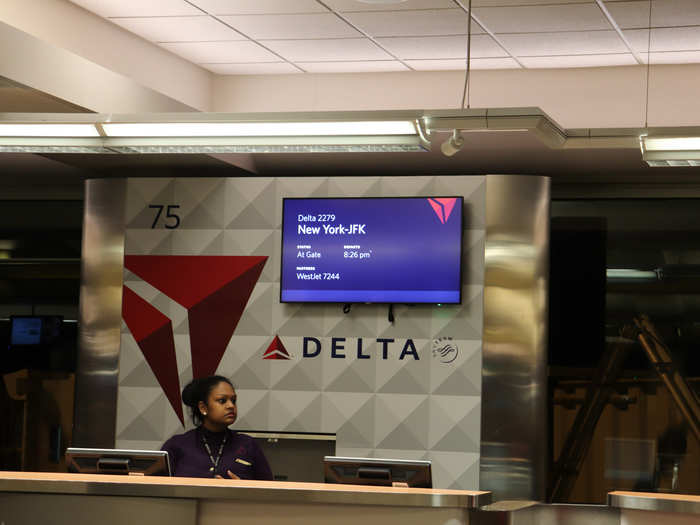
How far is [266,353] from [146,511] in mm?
3500

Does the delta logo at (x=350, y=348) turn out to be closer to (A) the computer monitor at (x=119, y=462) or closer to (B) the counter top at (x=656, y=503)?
(A) the computer monitor at (x=119, y=462)

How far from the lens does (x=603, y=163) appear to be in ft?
Result: 27.5

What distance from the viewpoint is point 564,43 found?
6.87 m

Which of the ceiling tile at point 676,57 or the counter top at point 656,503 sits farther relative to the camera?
the ceiling tile at point 676,57

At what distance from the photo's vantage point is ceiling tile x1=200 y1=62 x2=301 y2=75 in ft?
25.2

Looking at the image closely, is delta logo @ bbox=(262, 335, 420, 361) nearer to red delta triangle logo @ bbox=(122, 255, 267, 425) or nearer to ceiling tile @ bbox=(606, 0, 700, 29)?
red delta triangle logo @ bbox=(122, 255, 267, 425)

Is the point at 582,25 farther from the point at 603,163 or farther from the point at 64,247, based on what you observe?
the point at 64,247

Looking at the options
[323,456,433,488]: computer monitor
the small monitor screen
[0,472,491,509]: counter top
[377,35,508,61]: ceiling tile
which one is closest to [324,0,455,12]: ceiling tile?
[377,35,508,61]: ceiling tile

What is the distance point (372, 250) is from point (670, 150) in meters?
3.09

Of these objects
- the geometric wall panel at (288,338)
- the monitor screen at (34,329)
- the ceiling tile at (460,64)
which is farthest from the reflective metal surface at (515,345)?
the monitor screen at (34,329)

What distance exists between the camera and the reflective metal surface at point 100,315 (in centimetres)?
780

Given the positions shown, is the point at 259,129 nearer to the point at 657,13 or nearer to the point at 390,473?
the point at 390,473

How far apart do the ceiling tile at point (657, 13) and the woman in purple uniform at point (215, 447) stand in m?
3.08

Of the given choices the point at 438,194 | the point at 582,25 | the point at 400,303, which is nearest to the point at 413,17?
the point at 582,25
